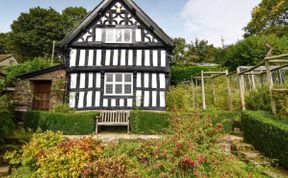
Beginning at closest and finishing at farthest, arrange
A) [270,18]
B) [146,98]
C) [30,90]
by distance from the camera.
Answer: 1. [146,98]
2. [30,90]
3. [270,18]

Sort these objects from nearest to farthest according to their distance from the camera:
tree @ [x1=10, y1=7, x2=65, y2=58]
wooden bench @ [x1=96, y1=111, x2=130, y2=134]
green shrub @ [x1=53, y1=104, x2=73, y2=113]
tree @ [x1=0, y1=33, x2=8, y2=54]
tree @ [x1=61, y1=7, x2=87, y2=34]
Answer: wooden bench @ [x1=96, y1=111, x2=130, y2=134] < green shrub @ [x1=53, y1=104, x2=73, y2=113] < tree @ [x1=10, y1=7, x2=65, y2=58] < tree @ [x1=61, y1=7, x2=87, y2=34] < tree @ [x1=0, y1=33, x2=8, y2=54]

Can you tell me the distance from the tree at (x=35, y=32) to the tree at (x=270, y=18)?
25721 millimetres

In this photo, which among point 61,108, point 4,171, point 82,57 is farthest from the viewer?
point 82,57

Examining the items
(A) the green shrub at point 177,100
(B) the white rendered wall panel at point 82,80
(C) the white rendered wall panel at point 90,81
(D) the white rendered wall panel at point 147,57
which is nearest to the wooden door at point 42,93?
(B) the white rendered wall panel at point 82,80

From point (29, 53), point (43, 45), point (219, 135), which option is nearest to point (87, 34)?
point (219, 135)

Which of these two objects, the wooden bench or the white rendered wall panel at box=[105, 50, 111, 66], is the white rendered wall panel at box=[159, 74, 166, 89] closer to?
the wooden bench

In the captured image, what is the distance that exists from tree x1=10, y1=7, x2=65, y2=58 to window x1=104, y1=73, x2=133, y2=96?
21.6 m

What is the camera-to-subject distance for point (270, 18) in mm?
23172

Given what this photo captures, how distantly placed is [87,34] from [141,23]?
9.67 feet

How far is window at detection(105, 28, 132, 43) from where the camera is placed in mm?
10781

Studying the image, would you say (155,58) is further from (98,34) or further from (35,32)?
(35,32)

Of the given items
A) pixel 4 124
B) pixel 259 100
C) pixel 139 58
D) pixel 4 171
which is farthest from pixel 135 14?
pixel 4 171

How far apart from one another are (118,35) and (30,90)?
225 inches

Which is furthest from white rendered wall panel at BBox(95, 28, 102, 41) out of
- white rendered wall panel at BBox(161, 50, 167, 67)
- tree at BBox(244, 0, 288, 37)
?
tree at BBox(244, 0, 288, 37)
